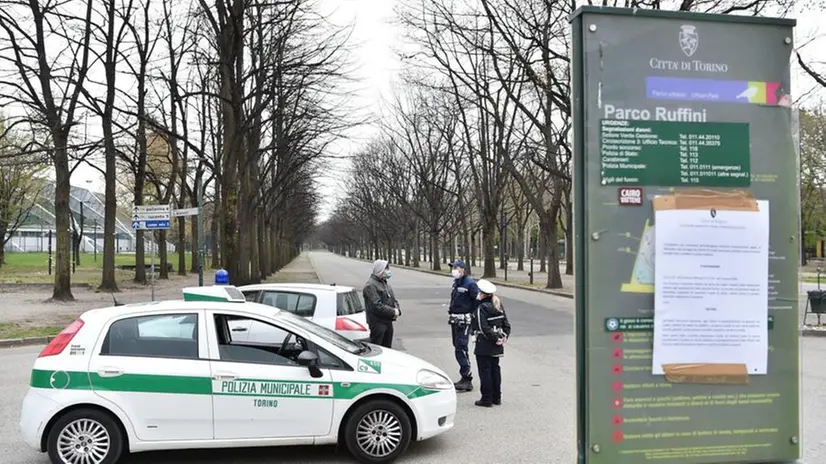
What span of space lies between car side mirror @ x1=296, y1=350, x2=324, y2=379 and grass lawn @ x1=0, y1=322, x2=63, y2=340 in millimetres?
10972

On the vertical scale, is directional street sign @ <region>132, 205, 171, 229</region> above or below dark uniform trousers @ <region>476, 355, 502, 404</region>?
above

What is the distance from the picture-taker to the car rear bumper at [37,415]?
5.59 metres

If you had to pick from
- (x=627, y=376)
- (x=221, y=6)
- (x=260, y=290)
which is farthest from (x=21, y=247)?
(x=627, y=376)

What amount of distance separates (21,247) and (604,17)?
11299 centimetres

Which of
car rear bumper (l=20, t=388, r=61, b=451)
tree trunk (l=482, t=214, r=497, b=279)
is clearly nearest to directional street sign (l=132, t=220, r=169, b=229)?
car rear bumper (l=20, t=388, r=61, b=451)

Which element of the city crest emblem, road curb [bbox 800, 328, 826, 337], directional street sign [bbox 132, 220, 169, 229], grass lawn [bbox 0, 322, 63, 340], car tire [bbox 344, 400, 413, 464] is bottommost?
road curb [bbox 800, 328, 826, 337]

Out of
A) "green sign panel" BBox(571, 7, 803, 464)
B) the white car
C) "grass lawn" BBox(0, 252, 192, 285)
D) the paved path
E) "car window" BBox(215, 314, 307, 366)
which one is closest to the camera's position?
"green sign panel" BBox(571, 7, 803, 464)

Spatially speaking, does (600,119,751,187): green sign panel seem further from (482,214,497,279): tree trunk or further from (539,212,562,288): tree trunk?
(482,214,497,279): tree trunk

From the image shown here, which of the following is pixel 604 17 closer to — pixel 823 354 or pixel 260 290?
pixel 260 290

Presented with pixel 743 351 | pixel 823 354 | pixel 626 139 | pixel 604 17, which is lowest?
pixel 823 354

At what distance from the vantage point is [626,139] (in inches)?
103

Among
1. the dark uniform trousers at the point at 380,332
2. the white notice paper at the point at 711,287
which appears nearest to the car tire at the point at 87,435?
the dark uniform trousers at the point at 380,332

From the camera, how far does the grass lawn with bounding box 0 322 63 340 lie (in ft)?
47.5

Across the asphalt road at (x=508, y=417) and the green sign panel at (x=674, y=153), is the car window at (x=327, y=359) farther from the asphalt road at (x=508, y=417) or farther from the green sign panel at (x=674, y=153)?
the green sign panel at (x=674, y=153)
